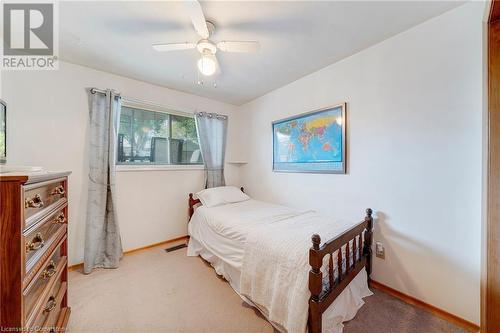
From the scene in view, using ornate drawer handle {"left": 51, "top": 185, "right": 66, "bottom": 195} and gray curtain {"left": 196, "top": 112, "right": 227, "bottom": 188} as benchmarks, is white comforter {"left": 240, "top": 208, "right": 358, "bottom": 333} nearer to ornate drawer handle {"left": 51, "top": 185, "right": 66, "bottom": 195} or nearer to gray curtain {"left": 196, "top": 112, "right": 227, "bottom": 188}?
ornate drawer handle {"left": 51, "top": 185, "right": 66, "bottom": 195}

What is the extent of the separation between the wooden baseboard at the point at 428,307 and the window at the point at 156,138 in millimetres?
2940

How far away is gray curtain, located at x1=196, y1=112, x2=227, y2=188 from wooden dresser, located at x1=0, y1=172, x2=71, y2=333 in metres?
2.16

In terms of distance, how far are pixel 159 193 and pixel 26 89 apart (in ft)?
5.94

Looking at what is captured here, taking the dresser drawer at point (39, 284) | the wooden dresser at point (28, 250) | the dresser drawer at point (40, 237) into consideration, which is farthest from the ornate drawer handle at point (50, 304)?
the dresser drawer at point (40, 237)

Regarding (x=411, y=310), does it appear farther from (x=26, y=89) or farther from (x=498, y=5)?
(x=26, y=89)

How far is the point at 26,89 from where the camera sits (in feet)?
6.81

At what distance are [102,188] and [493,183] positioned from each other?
11.7 feet

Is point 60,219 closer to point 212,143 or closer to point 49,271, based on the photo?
point 49,271

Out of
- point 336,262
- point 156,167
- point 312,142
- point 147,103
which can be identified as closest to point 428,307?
point 336,262

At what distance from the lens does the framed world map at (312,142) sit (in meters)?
2.30

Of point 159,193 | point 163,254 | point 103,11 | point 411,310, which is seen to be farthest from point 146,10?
point 411,310

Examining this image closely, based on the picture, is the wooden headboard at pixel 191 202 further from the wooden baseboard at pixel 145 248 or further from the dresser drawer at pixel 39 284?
the dresser drawer at pixel 39 284

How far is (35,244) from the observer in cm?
94

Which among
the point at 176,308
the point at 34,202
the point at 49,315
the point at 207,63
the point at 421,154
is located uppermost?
the point at 207,63
